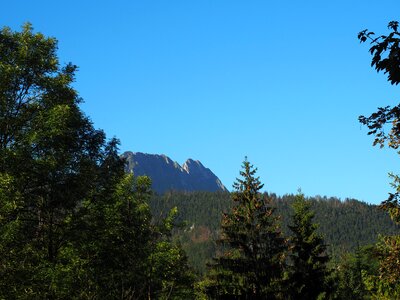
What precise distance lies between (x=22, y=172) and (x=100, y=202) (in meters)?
3.53

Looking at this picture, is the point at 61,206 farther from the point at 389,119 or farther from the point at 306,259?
the point at 306,259

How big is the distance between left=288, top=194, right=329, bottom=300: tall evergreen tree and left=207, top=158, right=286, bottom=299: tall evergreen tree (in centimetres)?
285

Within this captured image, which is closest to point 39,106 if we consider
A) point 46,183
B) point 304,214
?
point 46,183

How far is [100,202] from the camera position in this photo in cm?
1888

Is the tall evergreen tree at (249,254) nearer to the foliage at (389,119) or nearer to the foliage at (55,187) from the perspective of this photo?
the foliage at (55,187)

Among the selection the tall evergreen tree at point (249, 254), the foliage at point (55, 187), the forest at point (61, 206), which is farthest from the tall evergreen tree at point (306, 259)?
the foliage at point (55, 187)

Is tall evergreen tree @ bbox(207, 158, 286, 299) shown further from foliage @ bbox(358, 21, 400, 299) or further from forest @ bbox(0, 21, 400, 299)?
foliage @ bbox(358, 21, 400, 299)

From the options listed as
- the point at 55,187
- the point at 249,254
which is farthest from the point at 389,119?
the point at 249,254

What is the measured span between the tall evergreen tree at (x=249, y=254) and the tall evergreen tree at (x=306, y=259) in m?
2.85

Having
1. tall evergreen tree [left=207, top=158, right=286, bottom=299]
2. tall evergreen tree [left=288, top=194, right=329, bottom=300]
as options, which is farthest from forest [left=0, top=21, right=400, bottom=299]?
tall evergreen tree [left=288, top=194, right=329, bottom=300]

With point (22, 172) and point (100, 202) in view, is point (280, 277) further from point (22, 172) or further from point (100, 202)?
point (22, 172)

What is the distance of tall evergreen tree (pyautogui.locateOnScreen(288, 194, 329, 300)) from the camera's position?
34.3 meters

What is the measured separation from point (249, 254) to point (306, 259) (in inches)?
225

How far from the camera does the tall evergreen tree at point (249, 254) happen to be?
31078mm
